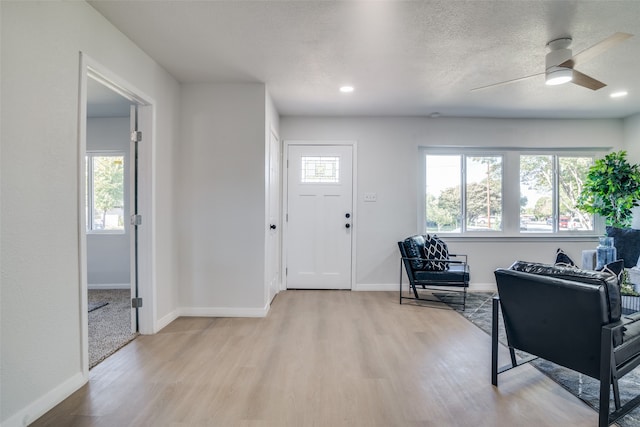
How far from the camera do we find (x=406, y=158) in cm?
489

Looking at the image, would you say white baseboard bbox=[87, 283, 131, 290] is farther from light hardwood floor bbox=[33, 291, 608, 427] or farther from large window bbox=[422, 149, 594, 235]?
large window bbox=[422, 149, 594, 235]

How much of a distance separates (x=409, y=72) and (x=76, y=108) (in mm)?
2799

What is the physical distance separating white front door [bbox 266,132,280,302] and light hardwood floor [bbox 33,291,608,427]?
2.88 ft

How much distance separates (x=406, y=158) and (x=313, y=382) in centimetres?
355

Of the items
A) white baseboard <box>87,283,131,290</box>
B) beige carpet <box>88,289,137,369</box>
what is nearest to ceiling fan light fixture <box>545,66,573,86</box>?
beige carpet <box>88,289,137,369</box>

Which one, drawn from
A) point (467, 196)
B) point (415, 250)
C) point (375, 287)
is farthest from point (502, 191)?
point (375, 287)

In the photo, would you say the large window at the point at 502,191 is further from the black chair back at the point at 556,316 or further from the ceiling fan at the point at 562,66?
the black chair back at the point at 556,316

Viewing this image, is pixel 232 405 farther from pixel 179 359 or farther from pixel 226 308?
pixel 226 308

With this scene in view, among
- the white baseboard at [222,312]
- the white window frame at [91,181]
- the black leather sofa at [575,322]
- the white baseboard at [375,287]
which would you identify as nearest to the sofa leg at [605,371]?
the black leather sofa at [575,322]

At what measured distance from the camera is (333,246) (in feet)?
15.8

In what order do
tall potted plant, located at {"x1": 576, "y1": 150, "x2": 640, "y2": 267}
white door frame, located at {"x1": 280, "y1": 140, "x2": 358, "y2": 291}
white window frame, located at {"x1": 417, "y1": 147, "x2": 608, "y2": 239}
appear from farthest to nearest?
1. white window frame, located at {"x1": 417, "y1": 147, "x2": 608, "y2": 239}
2. white door frame, located at {"x1": 280, "y1": 140, "x2": 358, "y2": 291}
3. tall potted plant, located at {"x1": 576, "y1": 150, "x2": 640, "y2": 267}

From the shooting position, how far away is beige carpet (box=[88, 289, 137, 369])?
8.91ft

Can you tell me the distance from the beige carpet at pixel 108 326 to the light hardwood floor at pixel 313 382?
126 millimetres

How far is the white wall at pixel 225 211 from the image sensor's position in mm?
3604
